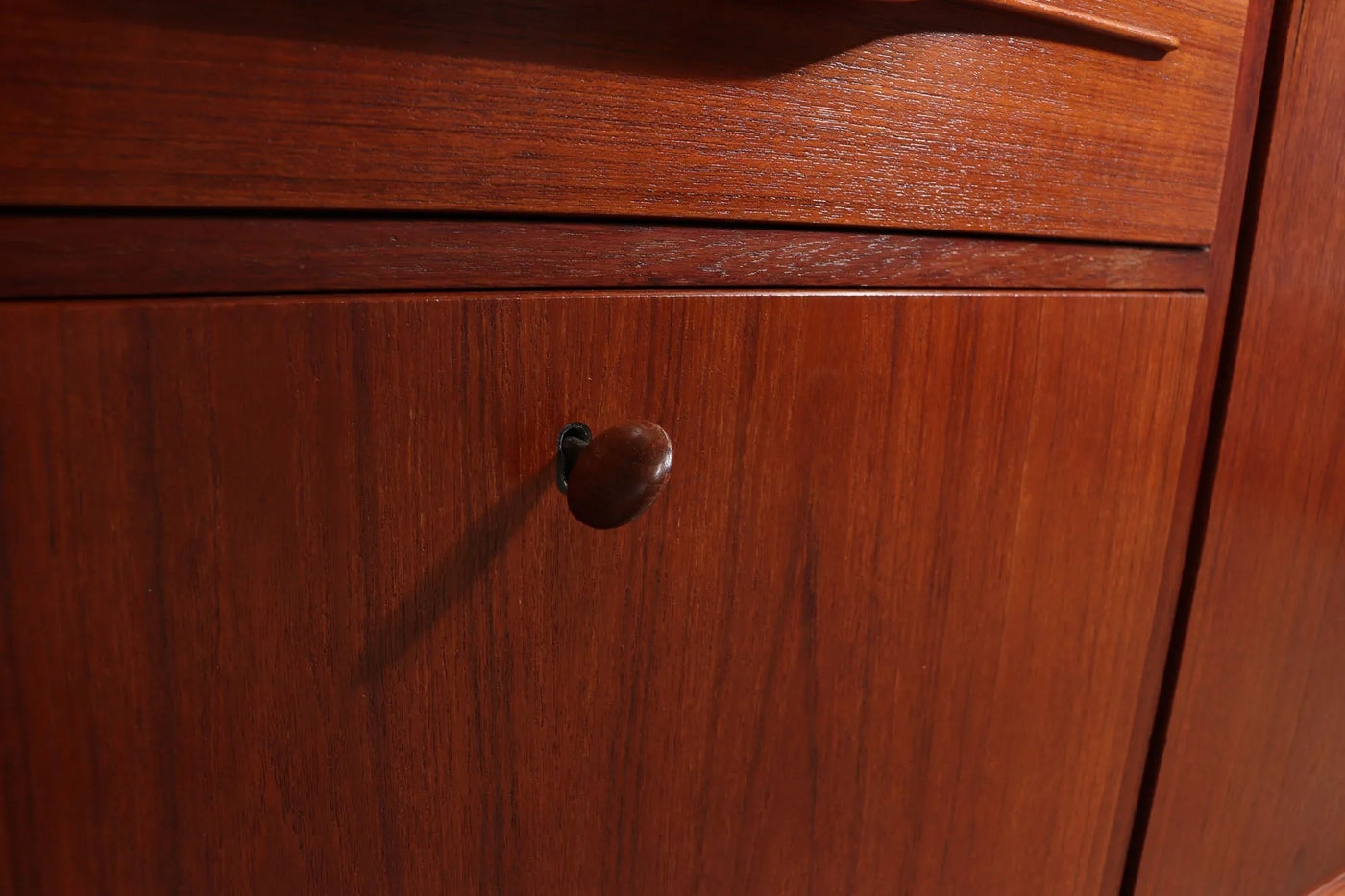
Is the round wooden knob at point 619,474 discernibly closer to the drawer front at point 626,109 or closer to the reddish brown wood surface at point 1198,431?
the drawer front at point 626,109

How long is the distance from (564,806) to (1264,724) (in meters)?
0.39

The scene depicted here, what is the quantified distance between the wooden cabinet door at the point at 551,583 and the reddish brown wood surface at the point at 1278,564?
6 centimetres

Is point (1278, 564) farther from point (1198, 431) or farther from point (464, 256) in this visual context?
point (464, 256)

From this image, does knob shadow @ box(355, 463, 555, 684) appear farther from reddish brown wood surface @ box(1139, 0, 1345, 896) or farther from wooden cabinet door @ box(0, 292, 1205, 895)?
reddish brown wood surface @ box(1139, 0, 1345, 896)

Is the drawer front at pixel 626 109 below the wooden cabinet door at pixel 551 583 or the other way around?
the other way around

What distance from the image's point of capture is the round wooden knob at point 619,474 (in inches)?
8.7

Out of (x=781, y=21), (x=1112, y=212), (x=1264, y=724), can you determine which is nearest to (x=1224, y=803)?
(x=1264, y=724)

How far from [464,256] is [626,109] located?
0.06m

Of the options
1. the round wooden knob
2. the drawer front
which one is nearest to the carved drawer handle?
the drawer front

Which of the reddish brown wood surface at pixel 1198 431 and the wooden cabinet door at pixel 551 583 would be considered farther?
the reddish brown wood surface at pixel 1198 431

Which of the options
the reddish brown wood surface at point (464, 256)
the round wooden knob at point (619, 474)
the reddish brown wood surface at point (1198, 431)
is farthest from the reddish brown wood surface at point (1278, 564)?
the round wooden knob at point (619, 474)

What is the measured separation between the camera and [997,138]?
0.31 metres

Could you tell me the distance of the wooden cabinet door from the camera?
0.69ft

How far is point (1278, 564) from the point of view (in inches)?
18.2
